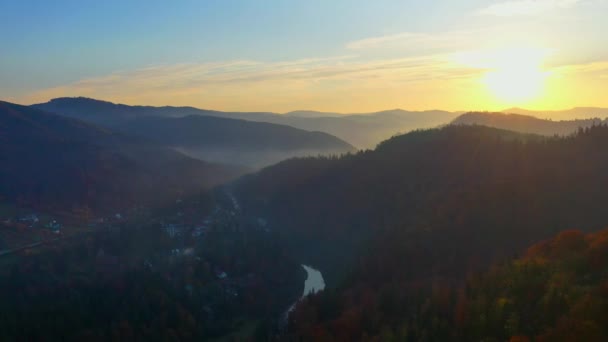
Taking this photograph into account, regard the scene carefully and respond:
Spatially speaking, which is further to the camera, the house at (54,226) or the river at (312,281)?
the house at (54,226)

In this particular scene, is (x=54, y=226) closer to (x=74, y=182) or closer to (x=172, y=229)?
(x=172, y=229)

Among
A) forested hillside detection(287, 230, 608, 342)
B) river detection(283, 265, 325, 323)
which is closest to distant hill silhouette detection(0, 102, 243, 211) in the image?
river detection(283, 265, 325, 323)

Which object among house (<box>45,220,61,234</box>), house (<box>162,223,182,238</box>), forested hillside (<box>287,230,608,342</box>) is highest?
forested hillside (<box>287,230,608,342</box>)

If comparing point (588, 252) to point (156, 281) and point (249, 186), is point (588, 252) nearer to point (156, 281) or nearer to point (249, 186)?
point (156, 281)

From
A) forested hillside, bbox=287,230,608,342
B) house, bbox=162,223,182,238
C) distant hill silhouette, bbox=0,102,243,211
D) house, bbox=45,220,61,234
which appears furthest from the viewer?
distant hill silhouette, bbox=0,102,243,211

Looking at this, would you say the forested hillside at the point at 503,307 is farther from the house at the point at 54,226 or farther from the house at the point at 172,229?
the house at the point at 54,226

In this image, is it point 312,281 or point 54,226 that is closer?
point 312,281

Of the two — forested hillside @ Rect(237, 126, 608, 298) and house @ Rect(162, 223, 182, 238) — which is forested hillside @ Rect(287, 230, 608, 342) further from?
house @ Rect(162, 223, 182, 238)

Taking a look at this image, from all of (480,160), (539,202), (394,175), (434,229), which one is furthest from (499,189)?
(394,175)

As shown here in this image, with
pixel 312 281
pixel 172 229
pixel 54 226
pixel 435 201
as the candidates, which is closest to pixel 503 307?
pixel 435 201

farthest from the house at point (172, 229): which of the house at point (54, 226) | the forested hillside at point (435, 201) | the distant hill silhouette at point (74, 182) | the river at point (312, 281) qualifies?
the distant hill silhouette at point (74, 182)

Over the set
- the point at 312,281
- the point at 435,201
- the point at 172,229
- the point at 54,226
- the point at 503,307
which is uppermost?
the point at 435,201
